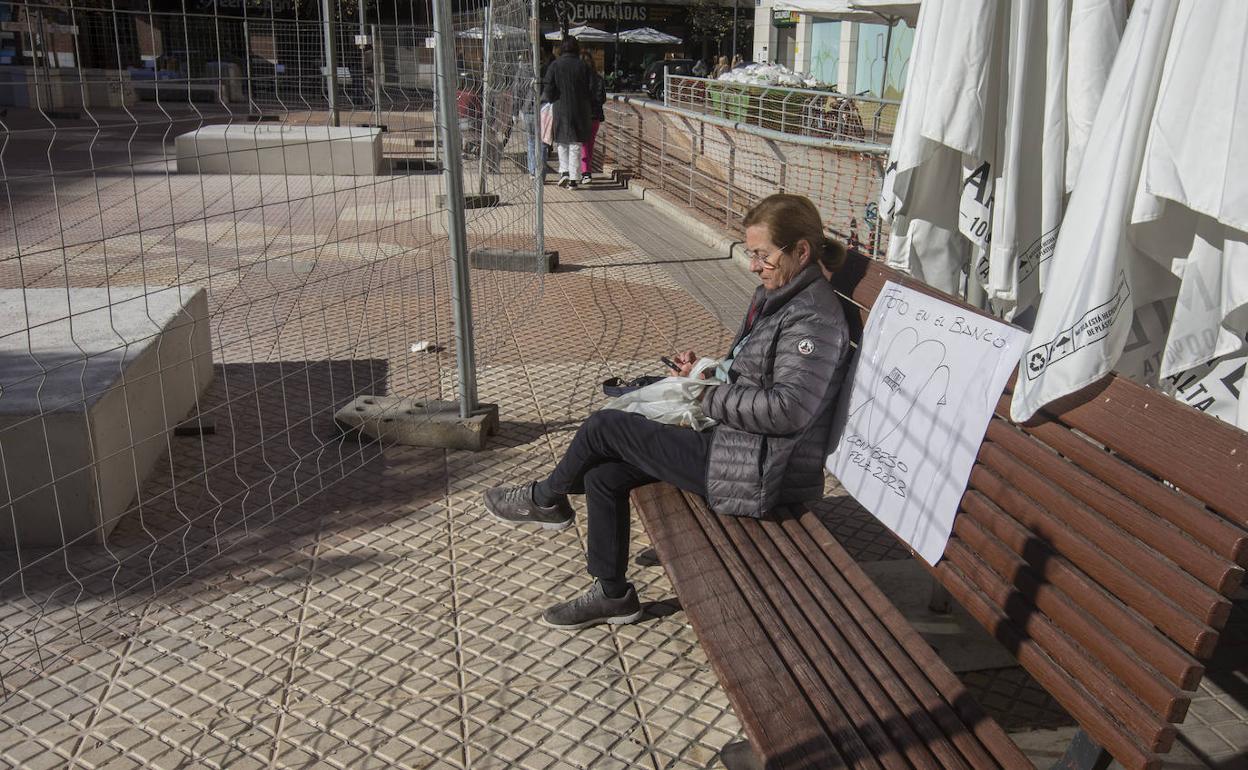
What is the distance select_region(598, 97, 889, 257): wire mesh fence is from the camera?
847 cm

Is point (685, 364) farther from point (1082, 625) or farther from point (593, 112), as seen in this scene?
point (593, 112)

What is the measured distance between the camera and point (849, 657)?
2.60 meters

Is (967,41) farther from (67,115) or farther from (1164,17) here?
(67,115)

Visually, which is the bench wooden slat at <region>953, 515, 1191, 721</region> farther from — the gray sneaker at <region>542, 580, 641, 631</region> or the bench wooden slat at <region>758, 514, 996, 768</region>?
the gray sneaker at <region>542, 580, 641, 631</region>

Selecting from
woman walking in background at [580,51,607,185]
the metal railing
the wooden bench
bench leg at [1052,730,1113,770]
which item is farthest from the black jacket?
bench leg at [1052,730,1113,770]

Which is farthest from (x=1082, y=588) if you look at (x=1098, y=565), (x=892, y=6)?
(x=892, y=6)

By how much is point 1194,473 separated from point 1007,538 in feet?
1.84

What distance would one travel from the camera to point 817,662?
259 centimetres

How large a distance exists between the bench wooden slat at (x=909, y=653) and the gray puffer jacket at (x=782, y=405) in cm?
15

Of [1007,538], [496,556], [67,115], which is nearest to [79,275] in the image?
[496,556]

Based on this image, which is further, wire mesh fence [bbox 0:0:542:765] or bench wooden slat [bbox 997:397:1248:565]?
wire mesh fence [bbox 0:0:542:765]

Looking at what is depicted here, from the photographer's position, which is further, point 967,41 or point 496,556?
point 496,556

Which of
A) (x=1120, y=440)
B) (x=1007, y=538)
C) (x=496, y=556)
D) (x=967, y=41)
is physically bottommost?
(x=496, y=556)

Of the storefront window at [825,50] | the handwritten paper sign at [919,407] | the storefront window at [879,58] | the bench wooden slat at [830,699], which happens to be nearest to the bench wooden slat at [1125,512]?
the handwritten paper sign at [919,407]
